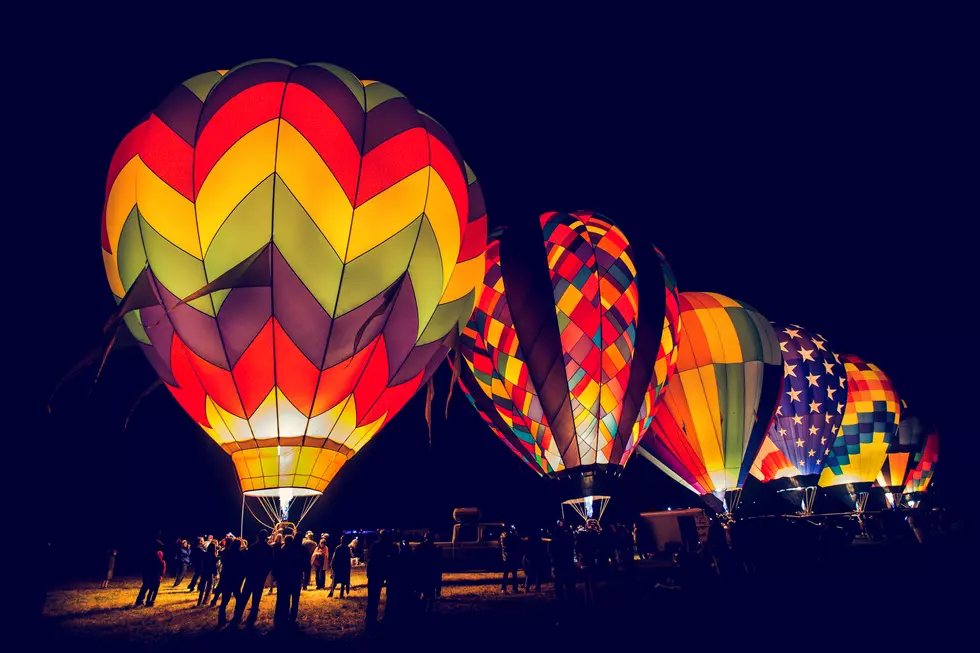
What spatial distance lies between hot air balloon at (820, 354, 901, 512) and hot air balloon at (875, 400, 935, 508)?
227 cm

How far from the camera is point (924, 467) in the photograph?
88.0ft

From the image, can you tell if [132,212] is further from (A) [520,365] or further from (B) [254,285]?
(A) [520,365]

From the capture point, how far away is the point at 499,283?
42.1 ft

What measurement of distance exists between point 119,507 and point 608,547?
22.4 m

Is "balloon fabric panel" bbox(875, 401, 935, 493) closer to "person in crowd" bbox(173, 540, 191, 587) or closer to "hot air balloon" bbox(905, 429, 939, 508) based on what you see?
"hot air balloon" bbox(905, 429, 939, 508)

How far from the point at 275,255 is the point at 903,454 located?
89.4ft

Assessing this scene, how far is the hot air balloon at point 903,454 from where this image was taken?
928 inches

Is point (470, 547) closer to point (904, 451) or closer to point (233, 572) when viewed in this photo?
point (233, 572)

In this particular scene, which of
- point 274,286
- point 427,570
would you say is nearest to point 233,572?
point 427,570

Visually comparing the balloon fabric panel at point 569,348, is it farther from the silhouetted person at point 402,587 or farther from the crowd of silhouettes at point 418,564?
the silhouetted person at point 402,587

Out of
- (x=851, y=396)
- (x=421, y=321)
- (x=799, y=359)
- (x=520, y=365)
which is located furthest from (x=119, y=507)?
(x=851, y=396)

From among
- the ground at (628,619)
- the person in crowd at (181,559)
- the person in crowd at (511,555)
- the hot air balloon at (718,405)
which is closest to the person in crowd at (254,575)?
the ground at (628,619)

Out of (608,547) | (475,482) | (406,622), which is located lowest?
(406,622)

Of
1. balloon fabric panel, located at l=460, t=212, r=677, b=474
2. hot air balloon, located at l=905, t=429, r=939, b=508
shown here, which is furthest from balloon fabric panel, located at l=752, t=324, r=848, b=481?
hot air balloon, located at l=905, t=429, r=939, b=508
